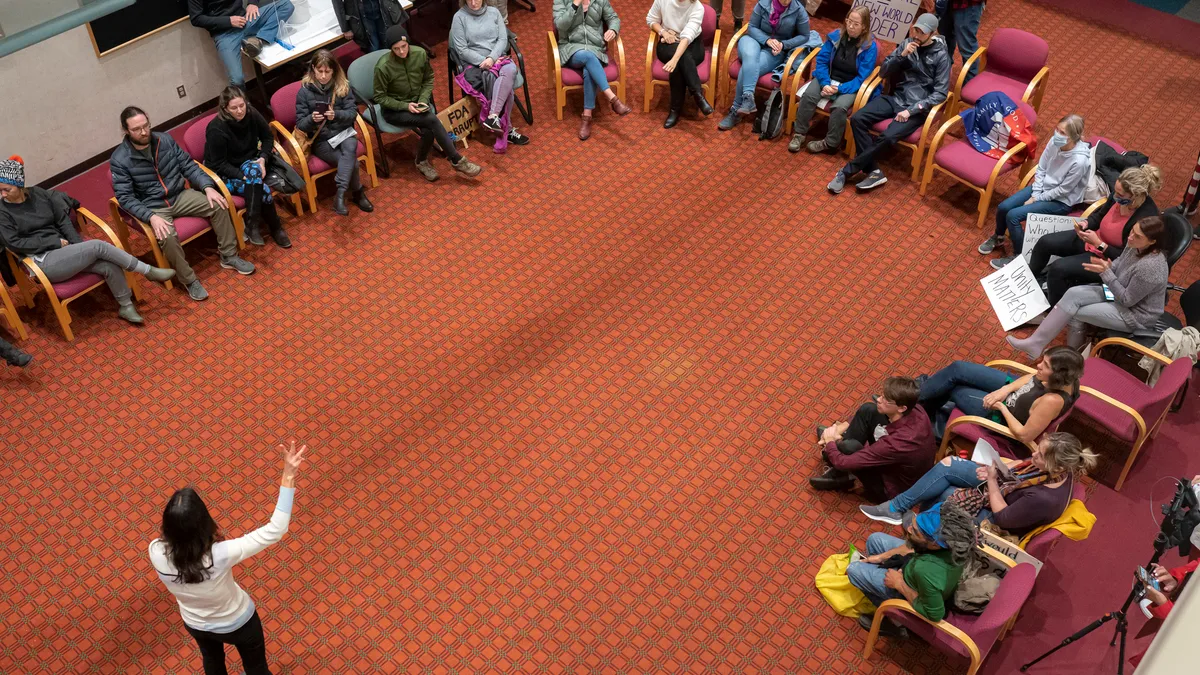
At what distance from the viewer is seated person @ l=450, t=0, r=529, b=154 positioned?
7.76m

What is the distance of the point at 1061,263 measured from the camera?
639cm

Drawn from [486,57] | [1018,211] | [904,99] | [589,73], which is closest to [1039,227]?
[1018,211]

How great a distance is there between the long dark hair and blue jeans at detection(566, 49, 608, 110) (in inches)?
206

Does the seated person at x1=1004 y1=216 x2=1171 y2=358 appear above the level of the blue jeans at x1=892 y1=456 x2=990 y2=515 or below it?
above

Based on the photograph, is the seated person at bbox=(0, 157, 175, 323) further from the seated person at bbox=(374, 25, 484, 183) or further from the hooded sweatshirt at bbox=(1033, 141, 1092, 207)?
the hooded sweatshirt at bbox=(1033, 141, 1092, 207)

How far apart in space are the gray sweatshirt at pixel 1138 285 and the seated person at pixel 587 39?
4048 mm

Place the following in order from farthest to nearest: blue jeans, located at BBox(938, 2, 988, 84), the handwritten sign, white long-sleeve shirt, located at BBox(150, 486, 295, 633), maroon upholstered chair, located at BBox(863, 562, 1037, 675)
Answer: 1. blue jeans, located at BBox(938, 2, 988, 84)
2. the handwritten sign
3. maroon upholstered chair, located at BBox(863, 562, 1037, 675)
4. white long-sleeve shirt, located at BBox(150, 486, 295, 633)

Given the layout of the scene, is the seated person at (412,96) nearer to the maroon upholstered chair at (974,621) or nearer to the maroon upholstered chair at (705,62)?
the maroon upholstered chair at (705,62)

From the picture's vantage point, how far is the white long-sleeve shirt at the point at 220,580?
12.9ft

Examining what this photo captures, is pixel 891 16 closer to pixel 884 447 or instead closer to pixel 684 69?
pixel 684 69

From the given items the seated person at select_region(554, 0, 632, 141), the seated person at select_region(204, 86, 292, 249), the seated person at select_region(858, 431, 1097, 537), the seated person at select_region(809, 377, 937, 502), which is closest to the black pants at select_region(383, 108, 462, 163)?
the seated person at select_region(204, 86, 292, 249)

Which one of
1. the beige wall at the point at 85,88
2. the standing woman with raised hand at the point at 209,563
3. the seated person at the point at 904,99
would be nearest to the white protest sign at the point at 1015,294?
the seated person at the point at 904,99

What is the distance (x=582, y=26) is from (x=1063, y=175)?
12.5 ft

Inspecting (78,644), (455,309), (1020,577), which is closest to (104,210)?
(455,309)
